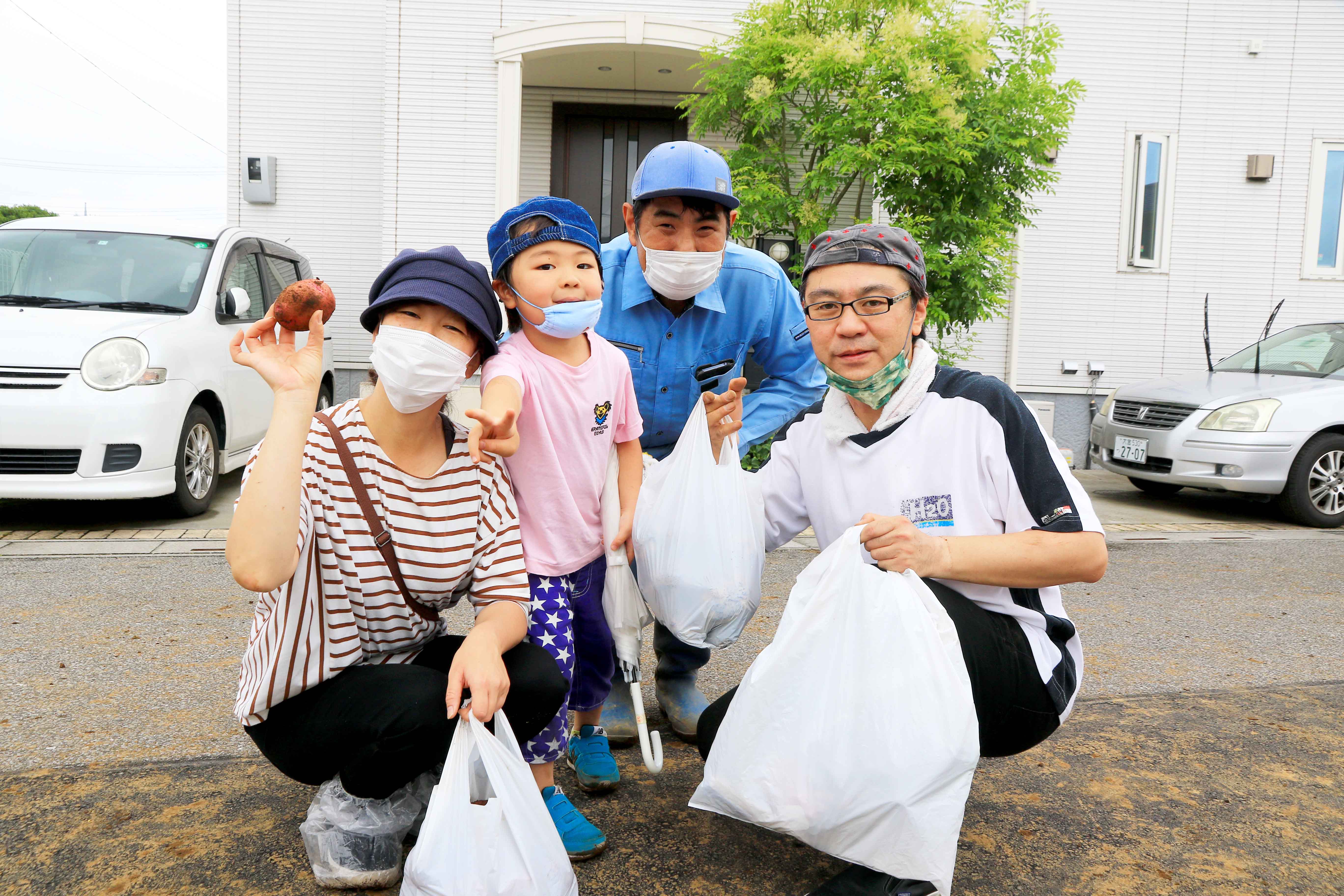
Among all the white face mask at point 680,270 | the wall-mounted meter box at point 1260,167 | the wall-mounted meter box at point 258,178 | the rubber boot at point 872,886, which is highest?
the wall-mounted meter box at point 1260,167

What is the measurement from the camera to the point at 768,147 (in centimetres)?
839

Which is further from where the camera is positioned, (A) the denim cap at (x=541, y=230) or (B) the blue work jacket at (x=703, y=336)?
(B) the blue work jacket at (x=703, y=336)

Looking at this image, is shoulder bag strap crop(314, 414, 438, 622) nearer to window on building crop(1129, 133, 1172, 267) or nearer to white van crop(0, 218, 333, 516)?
white van crop(0, 218, 333, 516)

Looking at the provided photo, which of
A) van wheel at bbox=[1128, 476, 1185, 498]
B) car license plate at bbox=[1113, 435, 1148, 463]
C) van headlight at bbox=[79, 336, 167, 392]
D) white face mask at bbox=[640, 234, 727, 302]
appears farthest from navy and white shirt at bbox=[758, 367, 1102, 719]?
van wheel at bbox=[1128, 476, 1185, 498]

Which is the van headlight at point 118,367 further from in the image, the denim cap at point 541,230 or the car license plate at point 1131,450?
the car license plate at point 1131,450

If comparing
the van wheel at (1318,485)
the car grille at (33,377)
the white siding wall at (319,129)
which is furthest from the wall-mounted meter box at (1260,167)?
the car grille at (33,377)

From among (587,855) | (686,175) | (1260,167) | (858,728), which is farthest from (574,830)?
(1260,167)

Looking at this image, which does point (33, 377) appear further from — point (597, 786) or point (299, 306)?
point (597, 786)

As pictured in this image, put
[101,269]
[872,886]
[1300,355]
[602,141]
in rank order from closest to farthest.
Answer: [872,886] < [101,269] < [1300,355] < [602,141]

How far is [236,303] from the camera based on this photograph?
5812mm

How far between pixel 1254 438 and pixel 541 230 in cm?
663

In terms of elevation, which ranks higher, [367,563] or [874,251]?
[874,251]

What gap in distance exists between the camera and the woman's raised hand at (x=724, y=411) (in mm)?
2363

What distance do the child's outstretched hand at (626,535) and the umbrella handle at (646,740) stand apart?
0.33m
